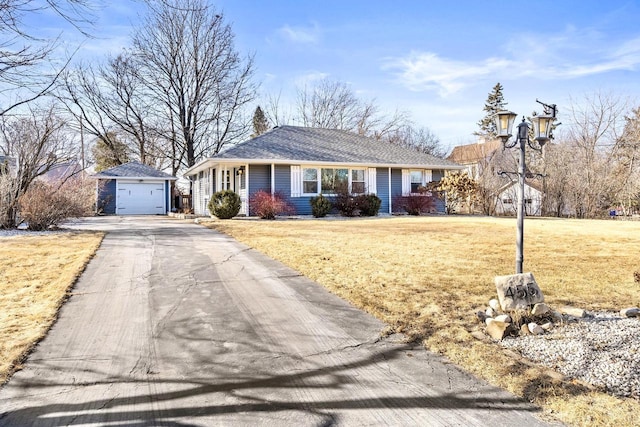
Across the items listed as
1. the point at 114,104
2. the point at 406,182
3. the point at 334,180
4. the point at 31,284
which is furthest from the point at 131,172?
the point at 31,284

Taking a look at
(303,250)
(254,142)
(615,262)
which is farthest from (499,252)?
(254,142)

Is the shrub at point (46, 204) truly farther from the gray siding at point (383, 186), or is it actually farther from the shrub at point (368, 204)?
the gray siding at point (383, 186)

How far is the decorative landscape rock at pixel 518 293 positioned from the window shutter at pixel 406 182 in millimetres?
16201

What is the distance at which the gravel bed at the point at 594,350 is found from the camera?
2514 mm

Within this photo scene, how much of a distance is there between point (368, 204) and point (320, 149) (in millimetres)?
3599

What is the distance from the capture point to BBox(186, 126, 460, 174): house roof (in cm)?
1681

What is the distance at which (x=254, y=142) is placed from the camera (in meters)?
18.1

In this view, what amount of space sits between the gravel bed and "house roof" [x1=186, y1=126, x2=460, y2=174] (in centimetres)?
1400

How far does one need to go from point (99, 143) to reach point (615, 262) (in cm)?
3269

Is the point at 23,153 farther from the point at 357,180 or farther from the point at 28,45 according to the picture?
the point at 357,180

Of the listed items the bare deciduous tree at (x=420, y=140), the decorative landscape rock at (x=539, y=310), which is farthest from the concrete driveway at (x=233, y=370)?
the bare deciduous tree at (x=420, y=140)

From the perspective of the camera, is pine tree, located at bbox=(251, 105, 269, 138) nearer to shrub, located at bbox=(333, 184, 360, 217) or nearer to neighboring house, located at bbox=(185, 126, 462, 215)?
neighboring house, located at bbox=(185, 126, 462, 215)

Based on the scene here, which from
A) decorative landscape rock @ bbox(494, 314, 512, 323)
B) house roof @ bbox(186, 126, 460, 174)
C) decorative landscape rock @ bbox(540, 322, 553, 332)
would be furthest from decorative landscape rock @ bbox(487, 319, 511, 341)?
house roof @ bbox(186, 126, 460, 174)

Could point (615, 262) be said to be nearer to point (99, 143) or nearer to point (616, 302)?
point (616, 302)
